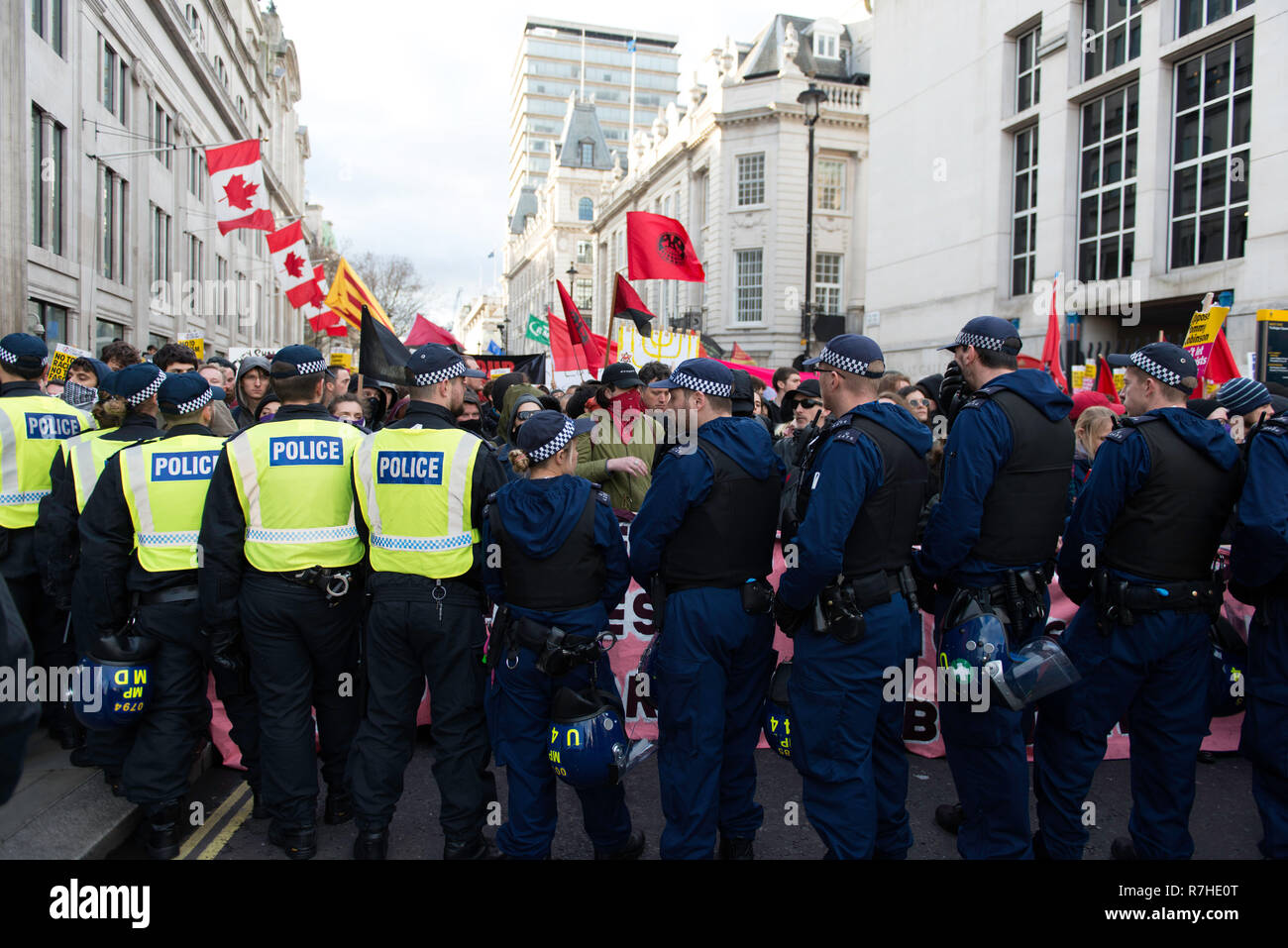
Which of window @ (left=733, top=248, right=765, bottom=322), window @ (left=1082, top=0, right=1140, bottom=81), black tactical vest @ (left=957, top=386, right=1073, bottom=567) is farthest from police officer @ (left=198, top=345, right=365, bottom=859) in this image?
window @ (left=733, top=248, right=765, bottom=322)

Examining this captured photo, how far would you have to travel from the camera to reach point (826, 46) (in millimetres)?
40906

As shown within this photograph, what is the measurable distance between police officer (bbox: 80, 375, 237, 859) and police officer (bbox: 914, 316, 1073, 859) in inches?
136

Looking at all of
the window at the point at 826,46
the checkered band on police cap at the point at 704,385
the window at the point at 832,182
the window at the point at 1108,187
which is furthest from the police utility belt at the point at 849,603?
the window at the point at 826,46

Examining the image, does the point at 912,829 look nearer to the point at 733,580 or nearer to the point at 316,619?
the point at 733,580

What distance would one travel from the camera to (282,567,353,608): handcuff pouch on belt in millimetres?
4078

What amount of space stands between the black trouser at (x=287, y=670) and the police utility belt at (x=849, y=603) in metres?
2.21

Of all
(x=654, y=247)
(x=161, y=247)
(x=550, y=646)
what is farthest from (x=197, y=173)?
(x=550, y=646)

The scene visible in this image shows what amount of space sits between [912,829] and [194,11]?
1455 inches

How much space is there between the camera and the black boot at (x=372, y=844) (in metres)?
4.00

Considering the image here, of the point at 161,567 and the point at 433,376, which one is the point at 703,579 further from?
the point at 161,567

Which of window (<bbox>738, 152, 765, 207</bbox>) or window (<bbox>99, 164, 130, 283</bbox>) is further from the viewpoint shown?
window (<bbox>738, 152, 765, 207</bbox>)

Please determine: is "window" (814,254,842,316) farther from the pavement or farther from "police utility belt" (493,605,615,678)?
"police utility belt" (493,605,615,678)

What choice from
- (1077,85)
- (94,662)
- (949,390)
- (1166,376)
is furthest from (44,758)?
(1077,85)
